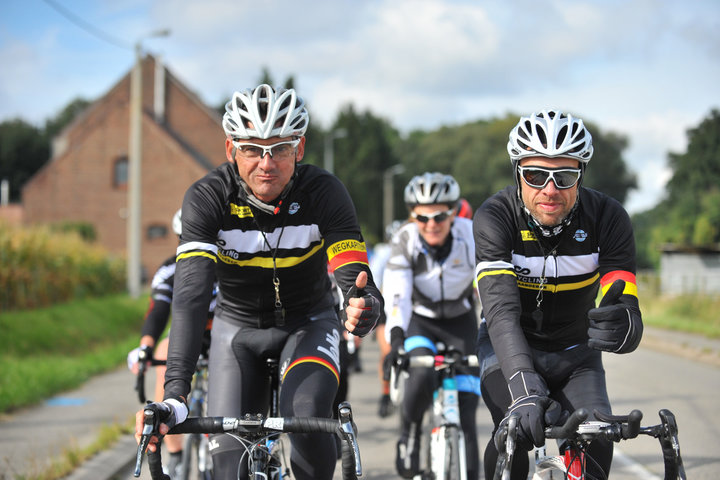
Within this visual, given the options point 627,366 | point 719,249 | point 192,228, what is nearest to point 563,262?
point 192,228

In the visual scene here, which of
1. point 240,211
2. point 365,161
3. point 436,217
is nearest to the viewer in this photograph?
point 240,211

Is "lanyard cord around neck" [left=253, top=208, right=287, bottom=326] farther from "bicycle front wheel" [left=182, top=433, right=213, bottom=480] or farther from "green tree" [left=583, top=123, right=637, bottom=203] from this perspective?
"green tree" [left=583, top=123, right=637, bottom=203]

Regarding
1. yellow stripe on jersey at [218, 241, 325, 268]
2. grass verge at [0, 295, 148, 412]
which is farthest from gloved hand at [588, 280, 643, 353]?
grass verge at [0, 295, 148, 412]

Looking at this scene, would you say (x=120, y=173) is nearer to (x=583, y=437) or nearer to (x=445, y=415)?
(x=445, y=415)

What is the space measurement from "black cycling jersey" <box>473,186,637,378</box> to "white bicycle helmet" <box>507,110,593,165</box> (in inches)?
10.4

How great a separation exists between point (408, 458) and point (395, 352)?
102 centimetres

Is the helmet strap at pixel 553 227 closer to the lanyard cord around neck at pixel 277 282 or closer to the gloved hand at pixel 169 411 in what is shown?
the lanyard cord around neck at pixel 277 282

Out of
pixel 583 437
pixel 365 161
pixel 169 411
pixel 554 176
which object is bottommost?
pixel 583 437

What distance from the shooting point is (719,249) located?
28.1 m

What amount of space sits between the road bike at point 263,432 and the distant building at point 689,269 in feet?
71.2

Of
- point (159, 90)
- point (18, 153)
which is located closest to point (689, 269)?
point (159, 90)

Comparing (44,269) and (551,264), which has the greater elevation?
(44,269)

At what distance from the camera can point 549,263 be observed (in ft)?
12.9

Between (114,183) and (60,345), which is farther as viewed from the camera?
(114,183)
